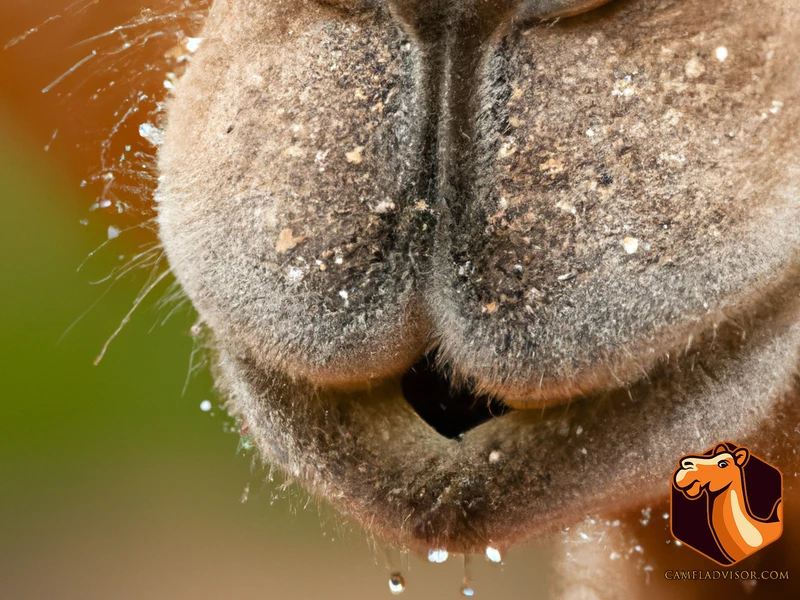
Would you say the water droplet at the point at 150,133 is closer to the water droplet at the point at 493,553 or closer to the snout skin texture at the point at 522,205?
the snout skin texture at the point at 522,205

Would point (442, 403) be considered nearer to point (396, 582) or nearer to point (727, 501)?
point (727, 501)

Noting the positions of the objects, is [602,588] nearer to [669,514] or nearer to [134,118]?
[669,514]

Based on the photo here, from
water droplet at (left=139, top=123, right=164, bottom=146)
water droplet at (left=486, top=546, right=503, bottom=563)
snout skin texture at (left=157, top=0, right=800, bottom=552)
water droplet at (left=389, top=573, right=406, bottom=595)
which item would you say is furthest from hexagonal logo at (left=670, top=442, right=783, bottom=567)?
water droplet at (left=139, top=123, right=164, bottom=146)

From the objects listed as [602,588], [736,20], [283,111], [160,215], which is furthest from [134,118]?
[602,588]

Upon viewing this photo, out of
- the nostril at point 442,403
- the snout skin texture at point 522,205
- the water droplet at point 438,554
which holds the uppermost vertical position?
the snout skin texture at point 522,205

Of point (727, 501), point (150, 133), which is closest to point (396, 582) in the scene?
point (727, 501)

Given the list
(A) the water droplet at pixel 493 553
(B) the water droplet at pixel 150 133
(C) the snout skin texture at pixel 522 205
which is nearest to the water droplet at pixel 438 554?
(A) the water droplet at pixel 493 553
